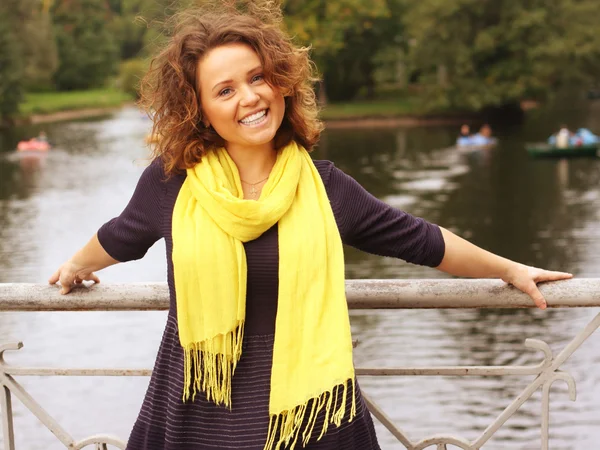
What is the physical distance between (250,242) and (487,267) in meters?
0.58

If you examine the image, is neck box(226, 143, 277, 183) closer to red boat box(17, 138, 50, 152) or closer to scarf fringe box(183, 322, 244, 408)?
scarf fringe box(183, 322, 244, 408)

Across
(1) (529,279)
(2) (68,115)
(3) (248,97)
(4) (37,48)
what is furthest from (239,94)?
(4) (37,48)

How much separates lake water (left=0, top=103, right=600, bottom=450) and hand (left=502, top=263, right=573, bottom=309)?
1287 mm

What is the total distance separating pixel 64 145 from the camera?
39250mm

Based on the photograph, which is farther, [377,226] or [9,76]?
[9,76]

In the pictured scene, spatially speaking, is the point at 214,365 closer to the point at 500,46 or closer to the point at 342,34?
the point at 500,46

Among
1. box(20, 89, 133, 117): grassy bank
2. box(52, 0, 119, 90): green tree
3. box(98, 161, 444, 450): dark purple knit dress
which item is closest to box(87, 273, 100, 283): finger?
box(98, 161, 444, 450): dark purple knit dress

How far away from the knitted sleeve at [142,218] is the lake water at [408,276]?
0.82 meters

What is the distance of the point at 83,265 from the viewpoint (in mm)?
2371

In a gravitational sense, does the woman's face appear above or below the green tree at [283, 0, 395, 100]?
above

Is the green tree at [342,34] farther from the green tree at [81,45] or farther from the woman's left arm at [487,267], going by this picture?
the woman's left arm at [487,267]

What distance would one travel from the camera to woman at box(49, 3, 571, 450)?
6.66ft

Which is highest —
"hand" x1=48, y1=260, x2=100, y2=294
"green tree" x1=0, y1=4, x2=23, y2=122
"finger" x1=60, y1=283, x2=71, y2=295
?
"hand" x1=48, y1=260, x2=100, y2=294

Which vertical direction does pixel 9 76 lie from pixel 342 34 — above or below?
below
